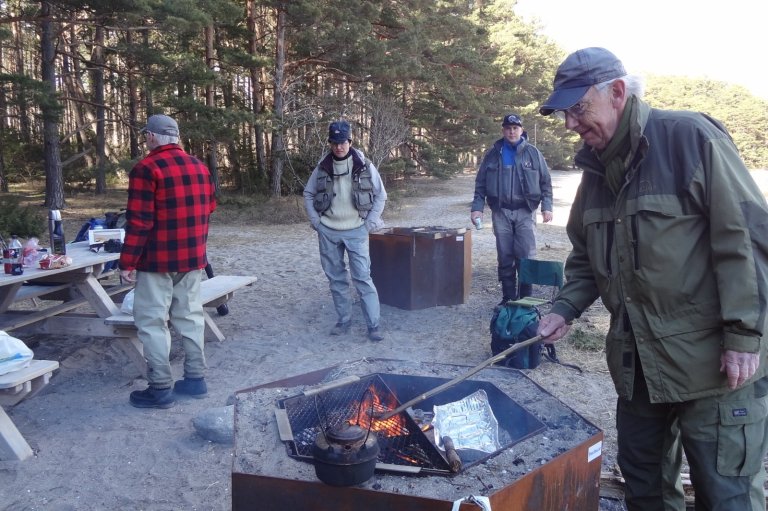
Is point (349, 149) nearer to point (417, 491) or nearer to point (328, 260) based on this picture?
point (328, 260)

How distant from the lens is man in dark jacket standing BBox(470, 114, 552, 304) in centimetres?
602

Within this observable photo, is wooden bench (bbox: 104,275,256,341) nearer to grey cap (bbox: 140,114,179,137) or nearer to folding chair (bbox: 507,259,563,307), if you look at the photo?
grey cap (bbox: 140,114,179,137)

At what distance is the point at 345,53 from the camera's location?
54.2 feet

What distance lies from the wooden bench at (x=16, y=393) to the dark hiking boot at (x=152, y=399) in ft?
2.38

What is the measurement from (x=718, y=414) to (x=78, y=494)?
3.03 metres

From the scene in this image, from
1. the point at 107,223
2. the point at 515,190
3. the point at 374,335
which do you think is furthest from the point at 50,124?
the point at 515,190

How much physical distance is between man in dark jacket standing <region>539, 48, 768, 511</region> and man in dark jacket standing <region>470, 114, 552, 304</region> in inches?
156

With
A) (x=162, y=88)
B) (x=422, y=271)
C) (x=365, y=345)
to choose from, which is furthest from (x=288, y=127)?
(x=365, y=345)

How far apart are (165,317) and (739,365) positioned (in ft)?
11.5

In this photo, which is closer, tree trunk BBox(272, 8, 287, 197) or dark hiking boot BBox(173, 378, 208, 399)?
dark hiking boot BBox(173, 378, 208, 399)

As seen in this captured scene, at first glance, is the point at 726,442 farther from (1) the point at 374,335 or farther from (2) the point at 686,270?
(1) the point at 374,335

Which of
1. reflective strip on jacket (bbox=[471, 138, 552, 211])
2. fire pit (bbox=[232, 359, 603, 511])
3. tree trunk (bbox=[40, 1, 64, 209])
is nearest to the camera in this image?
fire pit (bbox=[232, 359, 603, 511])

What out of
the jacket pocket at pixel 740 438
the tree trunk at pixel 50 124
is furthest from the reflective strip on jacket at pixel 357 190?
the tree trunk at pixel 50 124

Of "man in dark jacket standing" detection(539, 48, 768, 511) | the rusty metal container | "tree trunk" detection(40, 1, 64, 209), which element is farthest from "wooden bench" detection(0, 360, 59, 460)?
"tree trunk" detection(40, 1, 64, 209)
